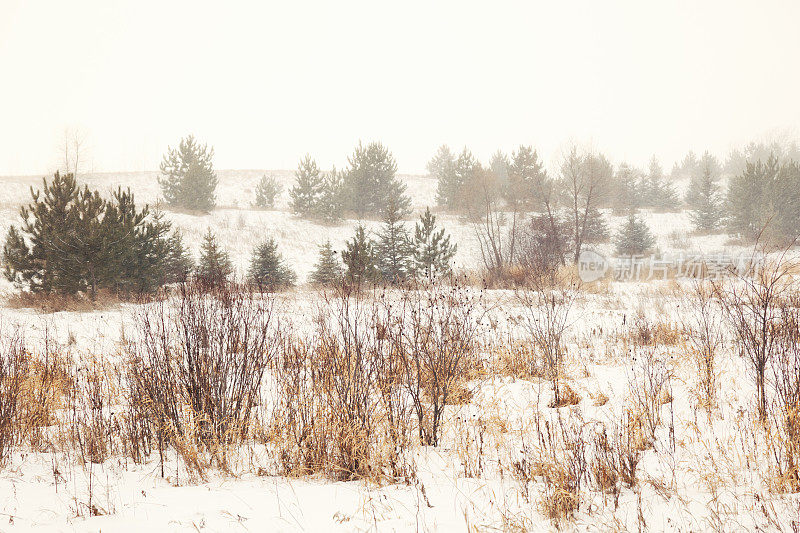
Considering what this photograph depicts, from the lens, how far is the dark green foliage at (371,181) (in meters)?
28.5

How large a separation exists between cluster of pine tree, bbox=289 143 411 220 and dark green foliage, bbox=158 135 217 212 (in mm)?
5430

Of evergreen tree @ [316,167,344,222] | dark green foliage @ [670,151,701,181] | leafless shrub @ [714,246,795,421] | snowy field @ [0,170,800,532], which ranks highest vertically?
dark green foliage @ [670,151,701,181]

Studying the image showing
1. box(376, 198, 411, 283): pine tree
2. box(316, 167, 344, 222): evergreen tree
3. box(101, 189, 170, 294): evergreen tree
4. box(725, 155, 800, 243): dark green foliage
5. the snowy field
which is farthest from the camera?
box(316, 167, 344, 222): evergreen tree

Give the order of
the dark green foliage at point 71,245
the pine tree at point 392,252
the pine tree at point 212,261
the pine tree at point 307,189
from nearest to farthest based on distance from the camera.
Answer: the pine tree at point 212,261 → the dark green foliage at point 71,245 → the pine tree at point 392,252 → the pine tree at point 307,189

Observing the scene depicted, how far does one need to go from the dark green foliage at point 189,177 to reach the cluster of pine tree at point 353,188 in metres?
5.43

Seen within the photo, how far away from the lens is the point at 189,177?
83.8 feet

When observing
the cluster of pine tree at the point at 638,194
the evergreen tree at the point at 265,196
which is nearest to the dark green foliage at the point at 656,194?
the cluster of pine tree at the point at 638,194

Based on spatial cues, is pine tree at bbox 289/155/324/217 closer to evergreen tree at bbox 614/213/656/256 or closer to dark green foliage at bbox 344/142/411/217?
dark green foliage at bbox 344/142/411/217

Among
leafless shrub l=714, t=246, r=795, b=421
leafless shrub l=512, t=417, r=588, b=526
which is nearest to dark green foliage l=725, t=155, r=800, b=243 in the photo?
leafless shrub l=714, t=246, r=795, b=421

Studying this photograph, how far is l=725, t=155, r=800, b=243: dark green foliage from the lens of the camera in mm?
25156

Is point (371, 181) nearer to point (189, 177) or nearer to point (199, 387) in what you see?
point (189, 177)

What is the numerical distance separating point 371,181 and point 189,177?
A: 11.4m

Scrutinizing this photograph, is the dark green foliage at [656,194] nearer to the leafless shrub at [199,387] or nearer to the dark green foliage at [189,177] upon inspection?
the dark green foliage at [189,177]

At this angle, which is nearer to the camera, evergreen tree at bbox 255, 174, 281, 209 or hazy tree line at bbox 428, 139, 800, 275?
hazy tree line at bbox 428, 139, 800, 275
